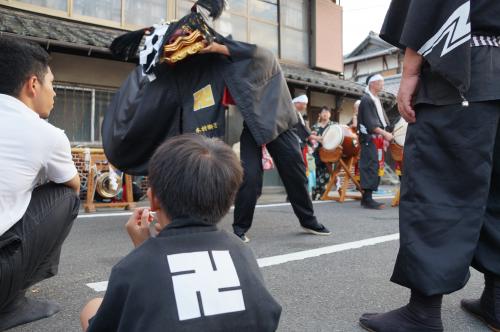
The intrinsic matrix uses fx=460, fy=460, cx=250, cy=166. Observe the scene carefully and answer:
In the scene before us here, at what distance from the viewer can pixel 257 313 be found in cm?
107

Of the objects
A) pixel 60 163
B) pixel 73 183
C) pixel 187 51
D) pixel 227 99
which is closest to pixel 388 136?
pixel 227 99

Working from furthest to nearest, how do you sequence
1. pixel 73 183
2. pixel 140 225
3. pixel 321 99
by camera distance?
pixel 321 99 → pixel 73 183 → pixel 140 225

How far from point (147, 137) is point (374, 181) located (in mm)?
3626

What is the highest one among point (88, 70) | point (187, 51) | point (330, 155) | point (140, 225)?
point (88, 70)

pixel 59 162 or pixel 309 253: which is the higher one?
pixel 59 162

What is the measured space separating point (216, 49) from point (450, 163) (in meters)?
1.80

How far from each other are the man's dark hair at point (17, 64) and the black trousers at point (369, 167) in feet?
15.9

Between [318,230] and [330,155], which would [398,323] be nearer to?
[318,230]

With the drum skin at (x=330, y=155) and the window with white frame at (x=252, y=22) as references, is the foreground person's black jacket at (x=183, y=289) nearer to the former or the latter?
the drum skin at (x=330, y=155)

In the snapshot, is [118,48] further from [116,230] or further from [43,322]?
[43,322]

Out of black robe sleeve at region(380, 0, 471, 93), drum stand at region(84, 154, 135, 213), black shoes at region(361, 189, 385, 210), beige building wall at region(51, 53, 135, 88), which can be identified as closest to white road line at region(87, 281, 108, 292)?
black robe sleeve at region(380, 0, 471, 93)

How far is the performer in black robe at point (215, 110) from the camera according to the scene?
3.09 metres

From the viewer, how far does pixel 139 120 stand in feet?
10.5

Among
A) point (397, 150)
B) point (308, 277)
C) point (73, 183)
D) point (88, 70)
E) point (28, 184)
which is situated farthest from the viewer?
point (88, 70)
